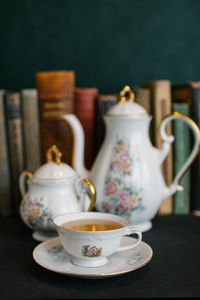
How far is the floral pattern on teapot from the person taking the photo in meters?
0.78

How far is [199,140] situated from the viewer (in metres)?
0.81

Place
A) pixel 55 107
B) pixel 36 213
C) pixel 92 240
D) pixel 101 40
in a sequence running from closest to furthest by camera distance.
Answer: pixel 92 240 → pixel 36 213 → pixel 55 107 → pixel 101 40

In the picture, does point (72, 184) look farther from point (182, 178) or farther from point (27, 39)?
point (27, 39)

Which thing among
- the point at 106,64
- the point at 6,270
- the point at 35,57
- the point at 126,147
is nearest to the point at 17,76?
the point at 35,57

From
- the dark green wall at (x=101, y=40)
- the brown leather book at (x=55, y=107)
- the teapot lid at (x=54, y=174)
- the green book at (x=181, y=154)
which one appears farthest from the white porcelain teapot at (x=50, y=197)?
the dark green wall at (x=101, y=40)

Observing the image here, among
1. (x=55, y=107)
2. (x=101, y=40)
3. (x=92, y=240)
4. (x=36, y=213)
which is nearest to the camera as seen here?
(x=92, y=240)

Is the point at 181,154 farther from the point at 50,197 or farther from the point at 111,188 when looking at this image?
the point at 50,197

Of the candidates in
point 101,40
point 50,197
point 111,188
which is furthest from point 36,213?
point 101,40

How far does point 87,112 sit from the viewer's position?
2.95 ft

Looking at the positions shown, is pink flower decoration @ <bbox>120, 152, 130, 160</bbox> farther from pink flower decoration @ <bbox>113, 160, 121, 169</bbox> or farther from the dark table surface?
the dark table surface

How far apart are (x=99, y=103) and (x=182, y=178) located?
23 cm

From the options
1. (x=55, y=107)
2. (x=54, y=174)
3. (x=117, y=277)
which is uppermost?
(x=55, y=107)

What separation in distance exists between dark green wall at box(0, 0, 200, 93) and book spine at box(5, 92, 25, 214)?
173 millimetres

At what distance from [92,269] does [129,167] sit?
0.24 meters
